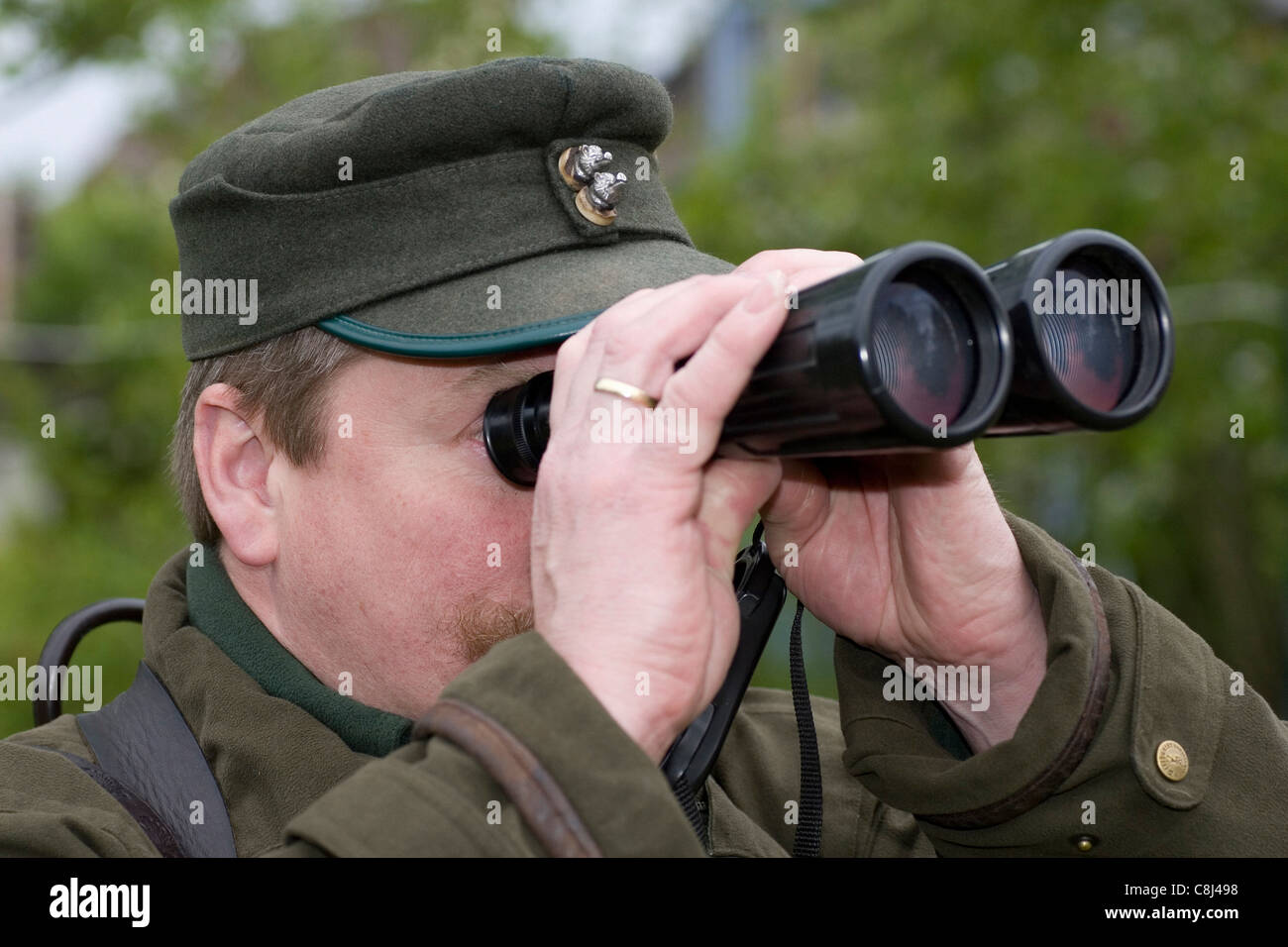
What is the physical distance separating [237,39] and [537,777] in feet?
22.1

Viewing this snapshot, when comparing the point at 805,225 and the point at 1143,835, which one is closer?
the point at 1143,835

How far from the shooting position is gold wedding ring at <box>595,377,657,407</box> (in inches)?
56.6

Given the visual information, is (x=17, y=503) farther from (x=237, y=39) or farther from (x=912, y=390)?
(x=912, y=390)

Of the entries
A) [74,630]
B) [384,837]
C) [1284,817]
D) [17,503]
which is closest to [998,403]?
[384,837]

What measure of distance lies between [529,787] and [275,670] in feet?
2.27

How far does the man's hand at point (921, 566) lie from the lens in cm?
190

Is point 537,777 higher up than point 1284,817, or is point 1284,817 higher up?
point 537,777

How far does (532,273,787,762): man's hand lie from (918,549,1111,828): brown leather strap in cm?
55

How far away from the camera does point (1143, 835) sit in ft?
6.01

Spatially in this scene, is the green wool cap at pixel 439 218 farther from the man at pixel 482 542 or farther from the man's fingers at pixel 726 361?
the man's fingers at pixel 726 361

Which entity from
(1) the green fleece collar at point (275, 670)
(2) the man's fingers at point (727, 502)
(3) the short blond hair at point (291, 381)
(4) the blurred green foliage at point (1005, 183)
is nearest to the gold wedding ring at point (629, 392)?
(2) the man's fingers at point (727, 502)

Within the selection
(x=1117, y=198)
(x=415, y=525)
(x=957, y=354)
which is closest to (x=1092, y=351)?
(x=957, y=354)

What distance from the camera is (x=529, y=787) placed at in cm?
133

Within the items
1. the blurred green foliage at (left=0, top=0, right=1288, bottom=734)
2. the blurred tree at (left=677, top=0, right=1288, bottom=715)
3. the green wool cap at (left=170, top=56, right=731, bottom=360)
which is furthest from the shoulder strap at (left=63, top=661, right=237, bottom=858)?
the blurred tree at (left=677, top=0, right=1288, bottom=715)
